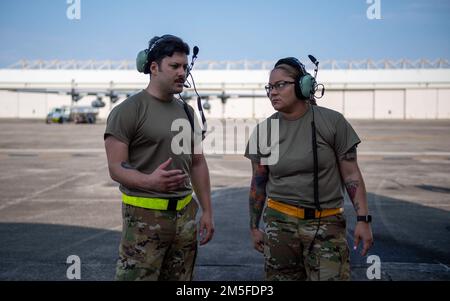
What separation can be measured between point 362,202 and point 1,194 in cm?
898

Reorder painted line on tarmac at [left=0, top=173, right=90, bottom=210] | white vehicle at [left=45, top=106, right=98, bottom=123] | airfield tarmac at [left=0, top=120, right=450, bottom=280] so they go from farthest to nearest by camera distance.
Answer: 1. white vehicle at [left=45, top=106, right=98, bottom=123]
2. painted line on tarmac at [left=0, top=173, right=90, bottom=210]
3. airfield tarmac at [left=0, top=120, right=450, bottom=280]

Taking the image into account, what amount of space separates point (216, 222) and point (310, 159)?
15.2 feet

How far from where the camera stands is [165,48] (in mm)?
3014

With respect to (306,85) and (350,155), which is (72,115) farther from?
(350,155)

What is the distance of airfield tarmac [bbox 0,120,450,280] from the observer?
5246 mm

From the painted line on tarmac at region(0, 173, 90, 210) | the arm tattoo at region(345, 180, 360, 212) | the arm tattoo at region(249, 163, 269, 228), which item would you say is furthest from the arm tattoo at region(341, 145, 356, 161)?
the painted line on tarmac at region(0, 173, 90, 210)

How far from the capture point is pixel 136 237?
114 inches

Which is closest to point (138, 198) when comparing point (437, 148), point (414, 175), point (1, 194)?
point (1, 194)

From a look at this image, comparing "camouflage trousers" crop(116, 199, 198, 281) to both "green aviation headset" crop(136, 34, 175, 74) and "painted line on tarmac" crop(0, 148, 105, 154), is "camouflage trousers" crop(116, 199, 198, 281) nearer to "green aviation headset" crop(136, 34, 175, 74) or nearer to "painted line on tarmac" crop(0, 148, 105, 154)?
"green aviation headset" crop(136, 34, 175, 74)

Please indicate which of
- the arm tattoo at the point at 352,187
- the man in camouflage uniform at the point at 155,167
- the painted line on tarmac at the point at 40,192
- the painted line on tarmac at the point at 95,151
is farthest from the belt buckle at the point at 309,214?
the painted line on tarmac at the point at 95,151

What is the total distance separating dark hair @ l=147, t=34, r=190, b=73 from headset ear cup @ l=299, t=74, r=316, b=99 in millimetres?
819

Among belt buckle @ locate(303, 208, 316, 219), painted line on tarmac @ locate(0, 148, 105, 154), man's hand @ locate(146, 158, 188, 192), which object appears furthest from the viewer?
painted line on tarmac @ locate(0, 148, 105, 154)

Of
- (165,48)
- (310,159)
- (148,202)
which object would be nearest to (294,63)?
(310,159)
